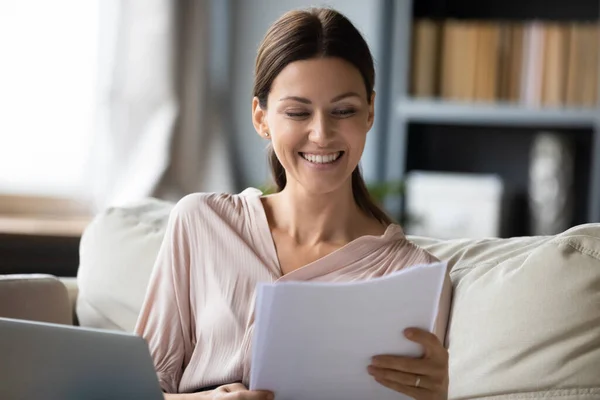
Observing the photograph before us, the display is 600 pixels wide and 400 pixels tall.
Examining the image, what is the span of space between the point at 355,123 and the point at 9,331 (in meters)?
0.61

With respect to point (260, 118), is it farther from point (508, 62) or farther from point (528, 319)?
point (508, 62)

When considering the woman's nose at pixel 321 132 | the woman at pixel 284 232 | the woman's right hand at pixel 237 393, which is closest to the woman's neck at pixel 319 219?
the woman at pixel 284 232

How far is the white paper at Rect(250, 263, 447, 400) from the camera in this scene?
118 centimetres

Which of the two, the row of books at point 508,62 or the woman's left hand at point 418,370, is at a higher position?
the row of books at point 508,62

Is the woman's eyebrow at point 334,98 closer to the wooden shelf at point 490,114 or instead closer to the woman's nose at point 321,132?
the woman's nose at point 321,132

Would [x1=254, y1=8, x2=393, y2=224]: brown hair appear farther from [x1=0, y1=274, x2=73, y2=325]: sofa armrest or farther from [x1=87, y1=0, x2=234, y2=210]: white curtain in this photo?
[x1=87, y1=0, x2=234, y2=210]: white curtain

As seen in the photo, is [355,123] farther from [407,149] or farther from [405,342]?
[407,149]

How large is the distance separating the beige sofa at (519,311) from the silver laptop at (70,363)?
1.44ft

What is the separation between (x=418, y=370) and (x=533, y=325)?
261mm

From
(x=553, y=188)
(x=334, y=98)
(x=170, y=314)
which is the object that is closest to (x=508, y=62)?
(x=553, y=188)

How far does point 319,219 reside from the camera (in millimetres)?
1614

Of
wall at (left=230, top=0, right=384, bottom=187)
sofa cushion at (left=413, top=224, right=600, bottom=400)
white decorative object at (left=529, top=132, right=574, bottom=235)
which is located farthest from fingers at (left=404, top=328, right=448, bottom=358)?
wall at (left=230, top=0, right=384, bottom=187)

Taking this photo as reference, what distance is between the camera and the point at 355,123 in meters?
1.52

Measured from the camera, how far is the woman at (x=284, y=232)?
1.52m
